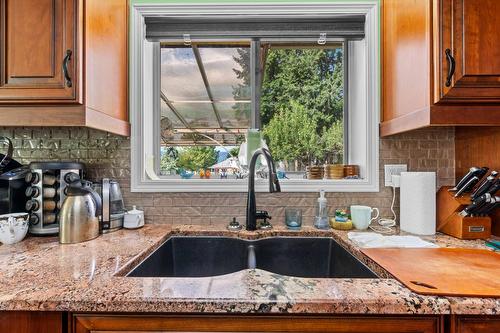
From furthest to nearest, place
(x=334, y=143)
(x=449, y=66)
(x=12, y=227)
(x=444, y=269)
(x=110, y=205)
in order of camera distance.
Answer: (x=334, y=143), (x=110, y=205), (x=12, y=227), (x=449, y=66), (x=444, y=269)

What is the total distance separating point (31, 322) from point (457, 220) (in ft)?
5.28

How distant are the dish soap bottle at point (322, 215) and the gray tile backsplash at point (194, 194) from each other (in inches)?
2.6

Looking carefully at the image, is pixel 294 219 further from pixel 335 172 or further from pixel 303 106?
pixel 303 106

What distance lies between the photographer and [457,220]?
122 centimetres

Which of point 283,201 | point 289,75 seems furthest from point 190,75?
point 283,201

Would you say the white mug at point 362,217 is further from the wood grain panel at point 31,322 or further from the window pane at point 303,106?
the wood grain panel at point 31,322

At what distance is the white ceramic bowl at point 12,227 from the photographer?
1.10 m

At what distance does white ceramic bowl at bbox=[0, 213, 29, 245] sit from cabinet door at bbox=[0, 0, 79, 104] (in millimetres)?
476

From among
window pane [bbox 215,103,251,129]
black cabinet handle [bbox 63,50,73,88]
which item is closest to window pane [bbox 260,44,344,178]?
window pane [bbox 215,103,251,129]

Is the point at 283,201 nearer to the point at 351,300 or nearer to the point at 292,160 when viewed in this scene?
the point at 292,160

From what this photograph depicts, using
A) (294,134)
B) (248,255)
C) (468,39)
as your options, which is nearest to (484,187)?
(468,39)

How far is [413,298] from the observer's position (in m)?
0.67

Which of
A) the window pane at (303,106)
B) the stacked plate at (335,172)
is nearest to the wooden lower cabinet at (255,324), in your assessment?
the stacked plate at (335,172)

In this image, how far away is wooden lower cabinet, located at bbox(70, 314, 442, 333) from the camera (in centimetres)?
68
